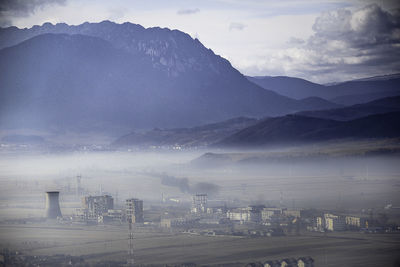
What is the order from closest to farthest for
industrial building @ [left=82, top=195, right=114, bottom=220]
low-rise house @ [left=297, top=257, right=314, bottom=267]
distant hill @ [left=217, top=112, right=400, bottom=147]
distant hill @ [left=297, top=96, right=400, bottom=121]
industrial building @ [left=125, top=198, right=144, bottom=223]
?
low-rise house @ [left=297, top=257, right=314, bottom=267] → industrial building @ [left=125, top=198, right=144, bottom=223] → industrial building @ [left=82, top=195, right=114, bottom=220] → distant hill @ [left=217, top=112, right=400, bottom=147] → distant hill @ [left=297, top=96, right=400, bottom=121]

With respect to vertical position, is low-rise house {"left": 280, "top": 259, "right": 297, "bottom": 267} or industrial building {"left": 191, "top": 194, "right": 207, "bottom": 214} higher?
industrial building {"left": 191, "top": 194, "right": 207, "bottom": 214}

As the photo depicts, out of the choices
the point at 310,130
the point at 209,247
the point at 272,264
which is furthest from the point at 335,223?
the point at 310,130

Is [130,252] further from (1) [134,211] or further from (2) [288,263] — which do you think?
(1) [134,211]

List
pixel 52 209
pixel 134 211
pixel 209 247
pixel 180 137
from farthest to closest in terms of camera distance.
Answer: pixel 180 137 → pixel 52 209 → pixel 134 211 → pixel 209 247

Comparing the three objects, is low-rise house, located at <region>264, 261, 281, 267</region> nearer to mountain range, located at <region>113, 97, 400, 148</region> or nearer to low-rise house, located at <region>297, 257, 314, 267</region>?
low-rise house, located at <region>297, 257, 314, 267</region>

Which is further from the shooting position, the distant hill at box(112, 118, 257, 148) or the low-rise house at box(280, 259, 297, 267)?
the distant hill at box(112, 118, 257, 148)

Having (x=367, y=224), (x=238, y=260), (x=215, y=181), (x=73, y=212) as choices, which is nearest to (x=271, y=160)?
(x=215, y=181)

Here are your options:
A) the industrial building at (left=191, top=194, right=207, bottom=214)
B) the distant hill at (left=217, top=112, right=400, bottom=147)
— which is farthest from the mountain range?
the industrial building at (left=191, top=194, right=207, bottom=214)
